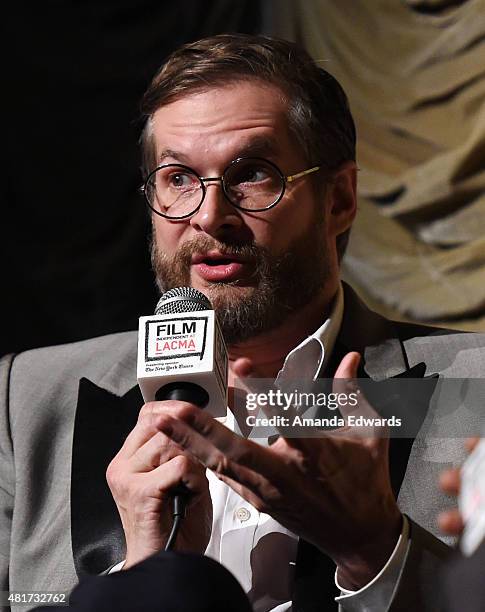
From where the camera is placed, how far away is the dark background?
10.8 ft

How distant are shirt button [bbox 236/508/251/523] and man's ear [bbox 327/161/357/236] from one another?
2.28ft

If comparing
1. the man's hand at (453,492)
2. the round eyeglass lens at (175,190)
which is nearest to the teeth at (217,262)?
the round eyeglass lens at (175,190)

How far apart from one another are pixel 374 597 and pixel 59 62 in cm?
234

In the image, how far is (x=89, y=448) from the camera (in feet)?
6.75

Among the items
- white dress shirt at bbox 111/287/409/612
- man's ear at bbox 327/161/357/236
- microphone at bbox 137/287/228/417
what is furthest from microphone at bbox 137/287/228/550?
man's ear at bbox 327/161/357/236

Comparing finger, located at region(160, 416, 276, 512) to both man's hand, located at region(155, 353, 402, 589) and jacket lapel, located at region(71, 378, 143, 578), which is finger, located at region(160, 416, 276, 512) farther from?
jacket lapel, located at region(71, 378, 143, 578)

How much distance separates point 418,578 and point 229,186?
0.91 m

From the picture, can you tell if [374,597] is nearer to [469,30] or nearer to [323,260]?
[323,260]

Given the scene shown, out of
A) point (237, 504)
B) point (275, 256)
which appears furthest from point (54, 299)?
point (237, 504)

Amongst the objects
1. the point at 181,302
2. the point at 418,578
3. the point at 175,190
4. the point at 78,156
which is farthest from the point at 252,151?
the point at 78,156

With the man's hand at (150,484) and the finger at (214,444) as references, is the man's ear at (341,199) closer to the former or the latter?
the man's hand at (150,484)

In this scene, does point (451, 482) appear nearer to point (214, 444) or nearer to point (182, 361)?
point (214, 444)

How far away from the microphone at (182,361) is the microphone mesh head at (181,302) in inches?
1.9

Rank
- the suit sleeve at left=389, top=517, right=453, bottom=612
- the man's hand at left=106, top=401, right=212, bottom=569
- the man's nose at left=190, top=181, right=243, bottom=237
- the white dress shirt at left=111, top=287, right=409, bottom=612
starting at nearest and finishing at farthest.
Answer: the suit sleeve at left=389, top=517, right=453, bottom=612
the man's hand at left=106, top=401, right=212, bottom=569
the white dress shirt at left=111, top=287, right=409, bottom=612
the man's nose at left=190, top=181, right=243, bottom=237
